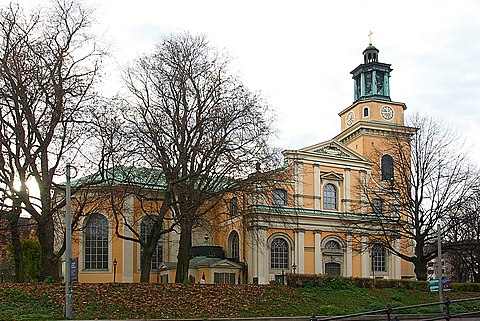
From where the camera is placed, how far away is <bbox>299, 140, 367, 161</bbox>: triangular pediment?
187ft

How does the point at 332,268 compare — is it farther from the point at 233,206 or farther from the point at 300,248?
the point at 233,206

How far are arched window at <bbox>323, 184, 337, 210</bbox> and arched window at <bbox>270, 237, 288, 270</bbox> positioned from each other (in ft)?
20.1

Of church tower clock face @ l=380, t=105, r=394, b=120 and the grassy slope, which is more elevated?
church tower clock face @ l=380, t=105, r=394, b=120

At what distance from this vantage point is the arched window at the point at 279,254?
174ft

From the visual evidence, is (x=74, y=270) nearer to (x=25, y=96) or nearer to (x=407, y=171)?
(x=25, y=96)

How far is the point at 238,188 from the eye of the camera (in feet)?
111

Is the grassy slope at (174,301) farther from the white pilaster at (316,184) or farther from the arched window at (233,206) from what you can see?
the white pilaster at (316,184)

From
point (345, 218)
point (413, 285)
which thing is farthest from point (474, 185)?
point (345, 218)

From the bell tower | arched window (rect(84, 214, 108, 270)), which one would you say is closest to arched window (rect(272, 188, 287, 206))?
arched window (rect(84, 214, 108, 270))

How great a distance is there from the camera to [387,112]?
64125 mm

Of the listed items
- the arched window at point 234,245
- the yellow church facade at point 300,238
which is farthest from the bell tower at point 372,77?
the arched window at point 234,245

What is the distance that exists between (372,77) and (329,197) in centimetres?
1488

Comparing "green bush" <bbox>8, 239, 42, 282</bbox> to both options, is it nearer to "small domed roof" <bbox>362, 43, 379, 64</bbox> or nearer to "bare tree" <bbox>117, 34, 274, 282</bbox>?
"bare tree" <bbox>117, 34, 274, 282</bbox>

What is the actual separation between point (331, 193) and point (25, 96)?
35176 millimetres
